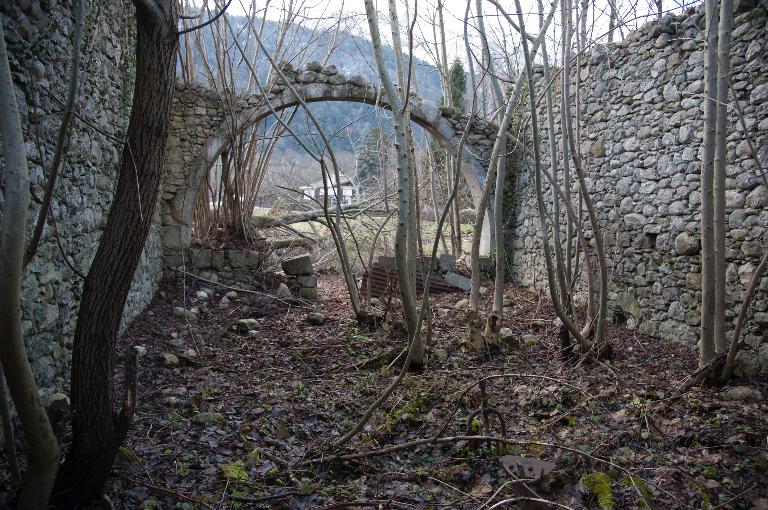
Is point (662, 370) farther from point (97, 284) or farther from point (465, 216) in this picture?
point (465, 216)

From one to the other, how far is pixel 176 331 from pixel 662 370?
3.94 metres

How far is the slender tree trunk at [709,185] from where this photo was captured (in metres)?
3.00

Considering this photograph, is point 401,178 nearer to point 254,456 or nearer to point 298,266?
point 254,456

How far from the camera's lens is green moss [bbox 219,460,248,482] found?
221cm

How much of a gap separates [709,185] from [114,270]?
3139mm

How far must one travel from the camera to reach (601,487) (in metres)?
2.20

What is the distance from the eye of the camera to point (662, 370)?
3736 millimetres

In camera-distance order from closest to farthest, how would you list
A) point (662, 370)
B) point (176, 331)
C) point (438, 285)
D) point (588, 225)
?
1. point (662, 370)
2. point (176, 331)
3. point (588, 225)
4. point (438, 285)

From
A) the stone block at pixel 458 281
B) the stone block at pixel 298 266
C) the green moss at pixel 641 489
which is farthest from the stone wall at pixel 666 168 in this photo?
the stone block at pixel 298 266

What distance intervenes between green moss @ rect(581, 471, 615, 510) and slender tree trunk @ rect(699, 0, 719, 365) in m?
1.40

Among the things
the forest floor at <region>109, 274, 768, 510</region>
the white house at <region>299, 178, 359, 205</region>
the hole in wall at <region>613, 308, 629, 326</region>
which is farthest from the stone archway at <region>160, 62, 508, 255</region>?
the hole in wall at <region>613, 308, 629, 326</region>

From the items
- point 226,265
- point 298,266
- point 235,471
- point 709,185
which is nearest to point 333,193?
point 298,266

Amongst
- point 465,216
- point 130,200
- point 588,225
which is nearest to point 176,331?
point 130,200

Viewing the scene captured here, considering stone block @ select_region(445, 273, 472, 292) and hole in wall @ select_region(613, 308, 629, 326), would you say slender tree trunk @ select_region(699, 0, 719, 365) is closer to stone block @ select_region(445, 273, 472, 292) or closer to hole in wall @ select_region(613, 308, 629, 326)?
hole in wall @ select_region(613, 308, 629, 326)
